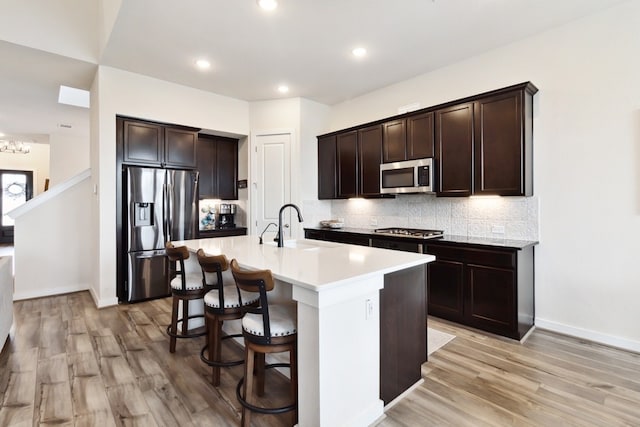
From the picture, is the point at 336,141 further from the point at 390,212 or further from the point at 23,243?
the point at 23,243

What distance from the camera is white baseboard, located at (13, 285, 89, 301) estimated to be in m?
4.21

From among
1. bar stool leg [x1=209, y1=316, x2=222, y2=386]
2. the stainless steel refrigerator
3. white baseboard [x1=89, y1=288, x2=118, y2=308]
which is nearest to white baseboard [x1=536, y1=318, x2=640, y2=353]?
bar stool leg [x1=209, y1=316, x2=222, y2=386]

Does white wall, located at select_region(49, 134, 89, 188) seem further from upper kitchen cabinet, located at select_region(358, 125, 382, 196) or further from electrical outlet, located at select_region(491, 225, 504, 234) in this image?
electrical outlet, located at select_region(491, 225, 504, 234)

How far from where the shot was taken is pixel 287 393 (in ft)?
6.89

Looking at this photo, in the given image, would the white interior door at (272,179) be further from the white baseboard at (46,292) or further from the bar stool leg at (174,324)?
the white baseboard at (46,292)

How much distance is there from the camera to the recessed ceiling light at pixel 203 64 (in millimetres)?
3736

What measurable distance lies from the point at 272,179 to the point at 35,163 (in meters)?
9.32

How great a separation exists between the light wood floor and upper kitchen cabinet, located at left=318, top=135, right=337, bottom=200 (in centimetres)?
272

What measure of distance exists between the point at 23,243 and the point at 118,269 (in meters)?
1.54

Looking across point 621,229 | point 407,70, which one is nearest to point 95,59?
point 407,70

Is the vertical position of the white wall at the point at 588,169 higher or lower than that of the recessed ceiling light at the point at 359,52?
lower

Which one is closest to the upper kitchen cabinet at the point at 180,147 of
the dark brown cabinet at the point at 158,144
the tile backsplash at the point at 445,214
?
the dark brown cabinet at the point at 158,144

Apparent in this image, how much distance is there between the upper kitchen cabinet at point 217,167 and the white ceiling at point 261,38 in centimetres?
97

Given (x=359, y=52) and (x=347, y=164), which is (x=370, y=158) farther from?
(x=359, y=52)
